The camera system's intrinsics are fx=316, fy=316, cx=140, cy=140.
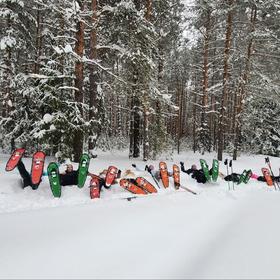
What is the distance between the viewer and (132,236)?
15.7ft

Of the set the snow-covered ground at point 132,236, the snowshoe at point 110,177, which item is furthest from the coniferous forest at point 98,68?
the snow-covered ground at point 132,236

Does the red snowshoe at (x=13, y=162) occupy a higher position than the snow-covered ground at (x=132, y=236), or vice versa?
the red snowshoe at (x=13, y=162)

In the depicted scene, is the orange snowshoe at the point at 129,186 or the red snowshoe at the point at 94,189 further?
the orange snowshoe at the point at 129,186

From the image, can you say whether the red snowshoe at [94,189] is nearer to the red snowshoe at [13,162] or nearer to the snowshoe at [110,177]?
the snowshoe at [110,177]

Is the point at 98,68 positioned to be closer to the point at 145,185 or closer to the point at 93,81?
the point at 93,81

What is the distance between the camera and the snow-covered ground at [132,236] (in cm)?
371

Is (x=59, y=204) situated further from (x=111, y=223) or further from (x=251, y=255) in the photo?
(x=251, y=255)

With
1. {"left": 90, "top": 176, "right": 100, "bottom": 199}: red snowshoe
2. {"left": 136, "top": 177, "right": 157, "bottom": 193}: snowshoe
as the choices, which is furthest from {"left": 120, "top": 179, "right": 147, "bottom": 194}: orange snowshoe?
{"left": 90, "top": 176, "right": 100, "bottom": 199}: red snowshoe

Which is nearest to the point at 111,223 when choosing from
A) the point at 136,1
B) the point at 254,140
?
the point at 136,1

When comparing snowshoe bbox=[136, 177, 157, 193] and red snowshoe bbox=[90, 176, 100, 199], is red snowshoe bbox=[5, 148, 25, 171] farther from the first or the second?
snowshoe bbox=[136, 177, 157, 193]

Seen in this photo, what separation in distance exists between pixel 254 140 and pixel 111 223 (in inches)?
827

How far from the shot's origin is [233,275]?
12.1ft

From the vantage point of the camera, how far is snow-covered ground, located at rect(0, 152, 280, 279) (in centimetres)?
371

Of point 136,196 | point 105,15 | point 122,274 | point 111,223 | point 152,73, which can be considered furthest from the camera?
point 152,73
